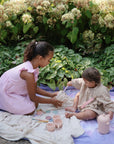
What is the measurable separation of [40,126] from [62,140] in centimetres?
35

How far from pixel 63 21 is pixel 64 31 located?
0.32 m

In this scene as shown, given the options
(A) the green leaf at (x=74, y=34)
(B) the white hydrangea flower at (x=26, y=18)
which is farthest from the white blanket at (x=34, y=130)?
(B) the white hydrangea flower at (x=26, y=18)

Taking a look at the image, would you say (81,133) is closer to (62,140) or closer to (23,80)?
(62,140)

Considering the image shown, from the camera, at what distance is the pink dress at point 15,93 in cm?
233

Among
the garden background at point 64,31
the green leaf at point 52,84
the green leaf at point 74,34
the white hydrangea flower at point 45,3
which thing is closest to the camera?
the green leaf at point 52,84

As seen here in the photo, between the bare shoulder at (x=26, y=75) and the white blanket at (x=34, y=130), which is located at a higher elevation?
the bare shoulder at (x=26, y=75)

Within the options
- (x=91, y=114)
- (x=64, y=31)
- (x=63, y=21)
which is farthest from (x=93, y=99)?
(x=64, y=31)

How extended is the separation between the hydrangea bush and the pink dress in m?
1.62

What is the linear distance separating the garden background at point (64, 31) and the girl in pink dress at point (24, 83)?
0.80 m

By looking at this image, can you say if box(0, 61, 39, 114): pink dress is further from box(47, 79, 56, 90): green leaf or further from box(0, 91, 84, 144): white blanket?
box(47, 79, 56, 90): green leaf

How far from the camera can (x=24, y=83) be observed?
2.39 meters

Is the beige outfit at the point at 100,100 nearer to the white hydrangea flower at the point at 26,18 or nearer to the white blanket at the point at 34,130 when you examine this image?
the white blanket at the point at 34,130

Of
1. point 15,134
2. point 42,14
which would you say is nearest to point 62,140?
point 15,134

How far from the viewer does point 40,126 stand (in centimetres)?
213
